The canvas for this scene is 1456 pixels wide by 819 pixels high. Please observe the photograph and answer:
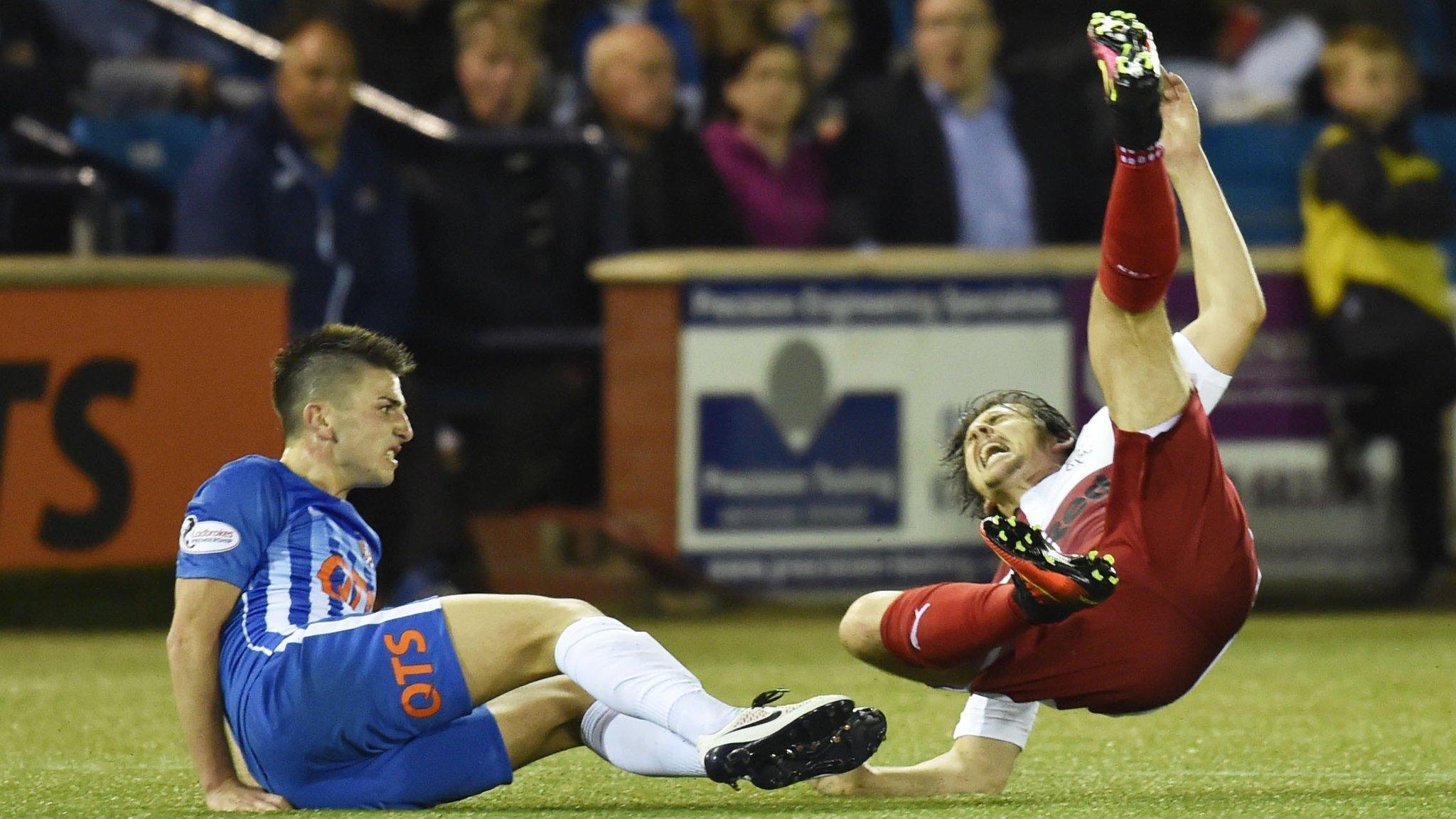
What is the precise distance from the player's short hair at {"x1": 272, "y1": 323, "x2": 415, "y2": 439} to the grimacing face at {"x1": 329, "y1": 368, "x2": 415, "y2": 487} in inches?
0.9

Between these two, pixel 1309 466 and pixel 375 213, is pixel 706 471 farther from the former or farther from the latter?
pixel 1309 466

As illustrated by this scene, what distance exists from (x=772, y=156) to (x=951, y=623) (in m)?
4.72

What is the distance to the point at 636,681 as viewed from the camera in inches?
145

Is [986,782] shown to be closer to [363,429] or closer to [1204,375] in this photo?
[1204,375]

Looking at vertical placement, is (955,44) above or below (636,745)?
above

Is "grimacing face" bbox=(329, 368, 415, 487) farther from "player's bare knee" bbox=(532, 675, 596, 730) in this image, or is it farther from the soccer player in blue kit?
"player's bare knee" bbox=(532, 675, 596, 730)

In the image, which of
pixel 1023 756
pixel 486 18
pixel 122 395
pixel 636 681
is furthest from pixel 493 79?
pixel 636 681

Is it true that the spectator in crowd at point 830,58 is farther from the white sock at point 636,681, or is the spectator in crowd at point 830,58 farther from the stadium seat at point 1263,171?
the white sock at point 636,681

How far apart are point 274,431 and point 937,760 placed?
3725 millimetres

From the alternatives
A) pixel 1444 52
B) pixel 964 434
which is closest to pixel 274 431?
pixel 964 434

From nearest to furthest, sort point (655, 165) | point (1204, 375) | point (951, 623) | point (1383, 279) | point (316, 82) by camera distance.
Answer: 1. point (951, 623)
2. point (1204, 375)
3. point (316, 82)
4. point (1383, 279)
5. point (655, 165)

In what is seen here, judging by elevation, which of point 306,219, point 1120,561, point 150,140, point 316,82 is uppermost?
point 316,82

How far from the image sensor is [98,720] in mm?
5516

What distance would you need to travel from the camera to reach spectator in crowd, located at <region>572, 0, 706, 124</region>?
30.6 ft
